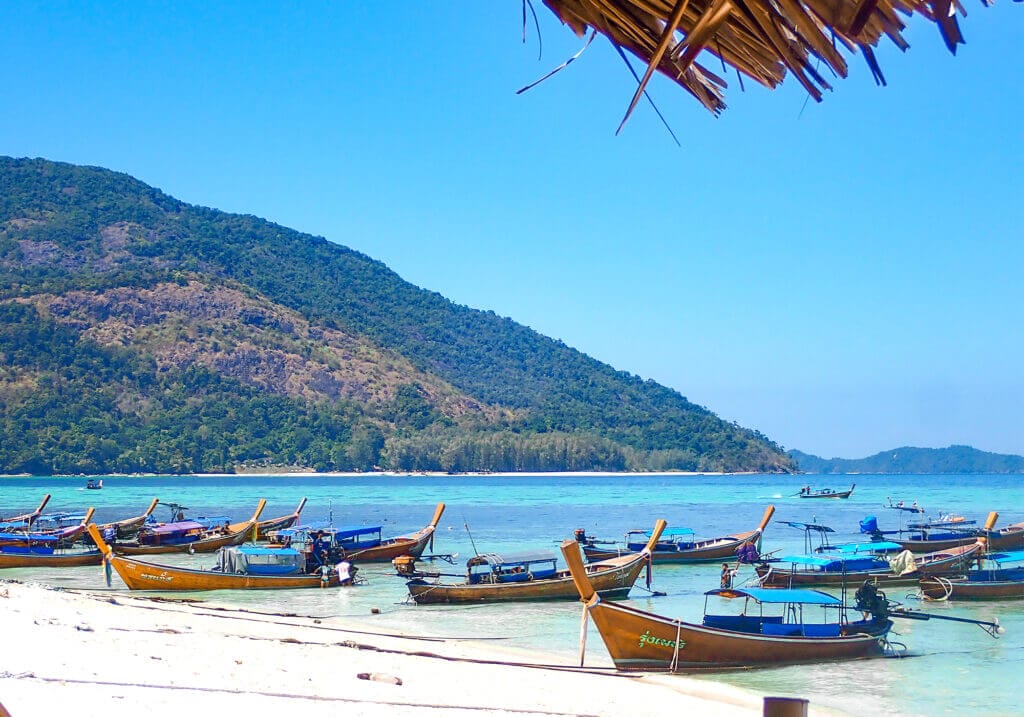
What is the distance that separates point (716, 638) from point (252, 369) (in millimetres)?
119675

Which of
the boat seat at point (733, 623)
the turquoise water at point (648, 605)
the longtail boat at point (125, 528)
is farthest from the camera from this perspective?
the longtail boat at point (125, 528)

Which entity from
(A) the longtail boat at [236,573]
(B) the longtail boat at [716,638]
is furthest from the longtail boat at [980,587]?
(A) the longtail boat at [236,573]

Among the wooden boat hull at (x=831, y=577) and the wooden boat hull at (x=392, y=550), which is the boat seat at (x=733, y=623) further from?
the wooden boat hull at (x=392, y=550)

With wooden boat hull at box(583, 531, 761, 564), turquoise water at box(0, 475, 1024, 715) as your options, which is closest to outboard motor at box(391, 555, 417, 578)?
turquoise water at box(0, 475, 1024, 715)

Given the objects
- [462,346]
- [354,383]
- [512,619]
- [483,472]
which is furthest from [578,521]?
[462,346]

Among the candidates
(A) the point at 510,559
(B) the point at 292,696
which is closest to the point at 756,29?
(B) the point at 292,696

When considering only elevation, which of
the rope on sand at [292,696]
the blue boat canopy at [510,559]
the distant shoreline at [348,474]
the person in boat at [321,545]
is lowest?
the distant shoreline at [348,474]

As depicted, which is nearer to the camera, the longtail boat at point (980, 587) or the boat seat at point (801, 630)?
the boat seat at point (801, 630)

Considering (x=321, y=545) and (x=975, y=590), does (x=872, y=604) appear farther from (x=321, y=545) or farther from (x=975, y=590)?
(x=321, y=545)

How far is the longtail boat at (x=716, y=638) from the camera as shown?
13.2 meters

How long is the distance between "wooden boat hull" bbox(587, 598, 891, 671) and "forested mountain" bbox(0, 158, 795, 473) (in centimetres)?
10464

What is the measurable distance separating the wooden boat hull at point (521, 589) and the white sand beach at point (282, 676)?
180 inches

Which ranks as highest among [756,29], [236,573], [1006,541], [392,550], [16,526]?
[756,29]

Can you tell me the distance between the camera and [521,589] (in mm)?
21406
